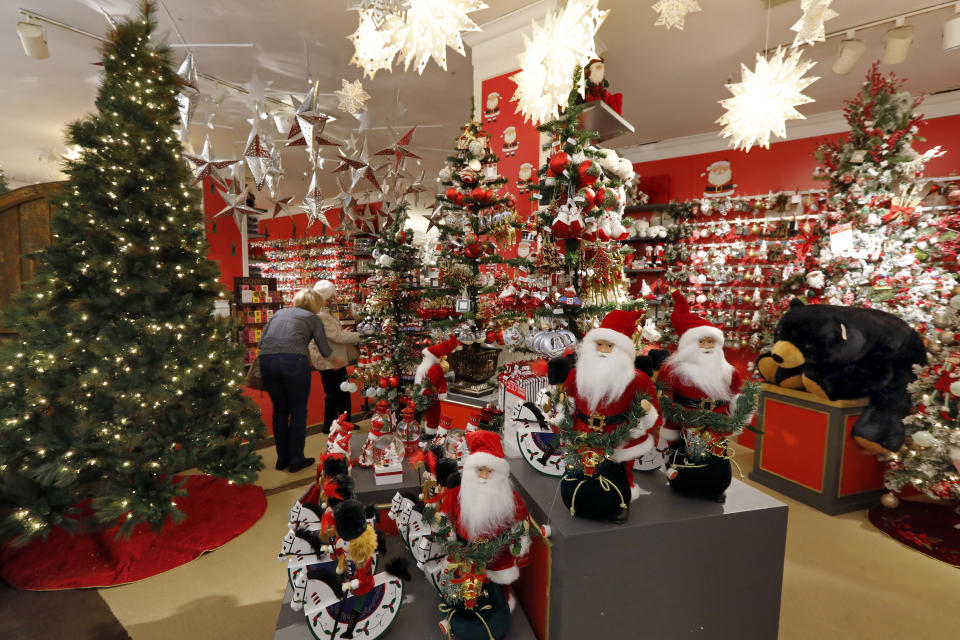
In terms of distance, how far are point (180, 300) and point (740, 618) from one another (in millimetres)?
3144

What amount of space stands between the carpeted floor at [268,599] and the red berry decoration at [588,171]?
227cm

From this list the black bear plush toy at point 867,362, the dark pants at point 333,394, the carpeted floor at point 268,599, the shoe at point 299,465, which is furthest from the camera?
the dark pants at point 333,394

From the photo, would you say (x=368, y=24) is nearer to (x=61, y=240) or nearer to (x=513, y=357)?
(x=61, y=240)

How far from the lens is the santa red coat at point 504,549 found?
1226 millimetres

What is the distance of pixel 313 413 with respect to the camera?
500 cm

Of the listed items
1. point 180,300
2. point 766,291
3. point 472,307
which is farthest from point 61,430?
point 766,291

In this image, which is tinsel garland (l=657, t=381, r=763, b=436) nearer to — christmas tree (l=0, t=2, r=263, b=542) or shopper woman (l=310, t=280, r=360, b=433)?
christmas tree (l=0, t=2, r=263, b=542)

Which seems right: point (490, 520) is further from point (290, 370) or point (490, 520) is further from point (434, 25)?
point (290, 370)

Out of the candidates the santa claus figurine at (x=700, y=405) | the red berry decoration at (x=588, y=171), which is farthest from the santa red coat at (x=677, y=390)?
the red berry decoration at (x=588, y=171)

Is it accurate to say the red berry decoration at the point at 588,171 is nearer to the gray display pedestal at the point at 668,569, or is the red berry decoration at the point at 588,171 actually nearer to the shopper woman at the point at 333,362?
the gray display pedestal at the point at 668,569

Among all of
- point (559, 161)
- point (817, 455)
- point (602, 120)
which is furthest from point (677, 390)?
point (817, 455)

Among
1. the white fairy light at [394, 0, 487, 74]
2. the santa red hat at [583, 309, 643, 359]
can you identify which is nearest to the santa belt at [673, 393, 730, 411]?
the santa red hat at [583, 309, 643, 359]

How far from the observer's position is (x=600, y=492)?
1.24 m

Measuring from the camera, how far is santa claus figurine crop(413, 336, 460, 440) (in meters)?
2.23
